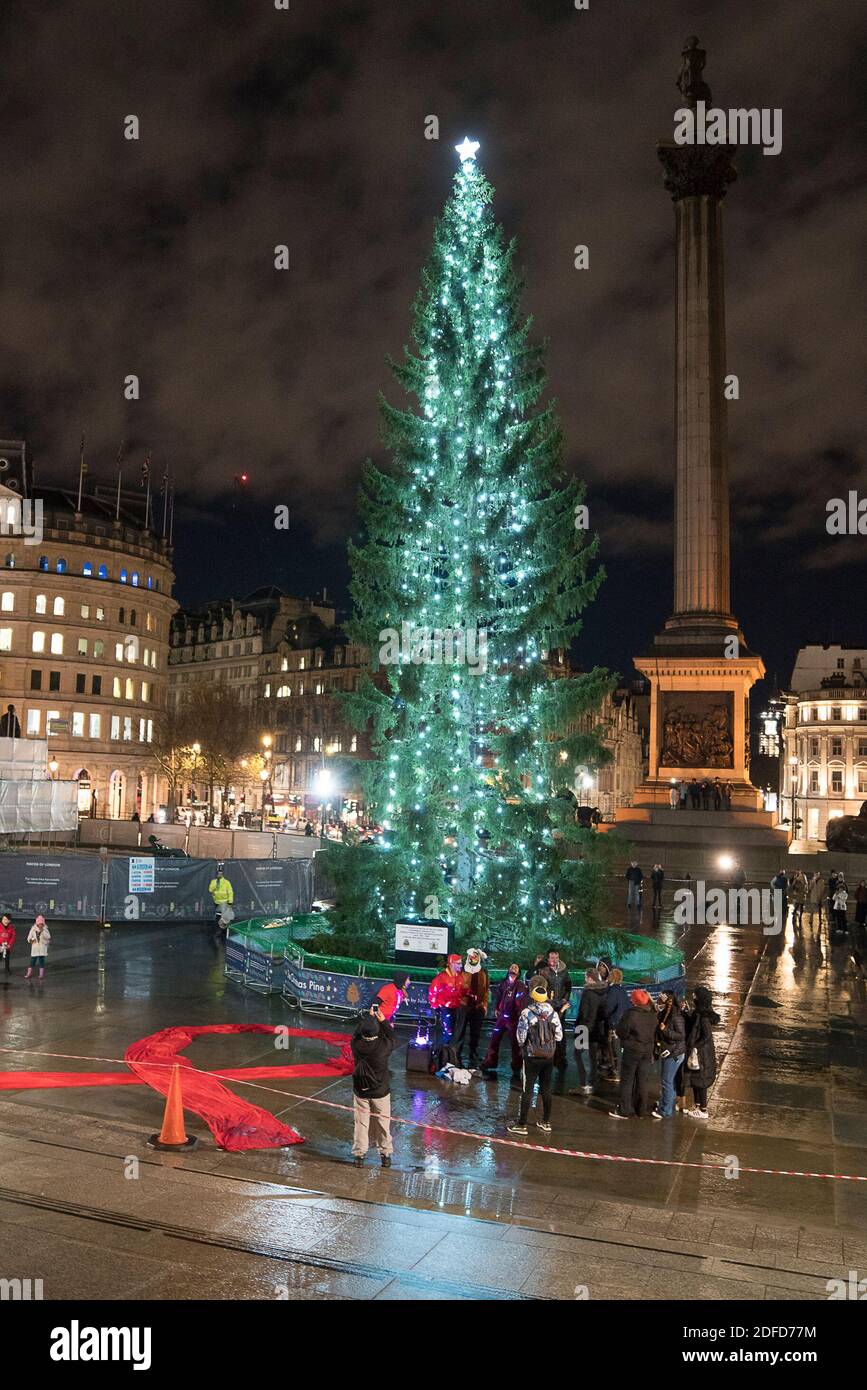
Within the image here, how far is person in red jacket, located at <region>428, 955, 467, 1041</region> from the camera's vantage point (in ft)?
46.5

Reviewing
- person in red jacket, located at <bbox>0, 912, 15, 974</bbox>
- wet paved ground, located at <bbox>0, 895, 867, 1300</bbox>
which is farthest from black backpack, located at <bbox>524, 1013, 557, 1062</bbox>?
person in red jacket, located at <bbox>0, 912, 15, 974</bbox>

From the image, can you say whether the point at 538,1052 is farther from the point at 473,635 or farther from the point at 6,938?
the point at 6,938

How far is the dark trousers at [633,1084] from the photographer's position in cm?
1232

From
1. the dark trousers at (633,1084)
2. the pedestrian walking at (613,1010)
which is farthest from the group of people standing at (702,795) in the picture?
the dark trousers at (633,1084)

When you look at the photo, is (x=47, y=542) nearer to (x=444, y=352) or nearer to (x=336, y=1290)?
(x=444, y=352)

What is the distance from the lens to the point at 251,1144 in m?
10.9

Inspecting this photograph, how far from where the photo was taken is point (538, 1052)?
464 inches

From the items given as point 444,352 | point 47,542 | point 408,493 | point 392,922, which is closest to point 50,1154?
point 392,922

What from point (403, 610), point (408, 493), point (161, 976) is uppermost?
point (408, 493)

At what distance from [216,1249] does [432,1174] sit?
2.65 m

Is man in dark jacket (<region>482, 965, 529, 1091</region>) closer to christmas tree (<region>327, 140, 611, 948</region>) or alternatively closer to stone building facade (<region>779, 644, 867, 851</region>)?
christmas tree (<region>327, 140, 611, 948</region>)

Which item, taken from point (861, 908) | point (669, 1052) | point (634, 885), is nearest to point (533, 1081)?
point (669, 1052)

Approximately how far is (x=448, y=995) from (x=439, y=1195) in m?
4.49

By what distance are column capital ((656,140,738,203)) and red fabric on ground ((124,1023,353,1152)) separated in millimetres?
45691
